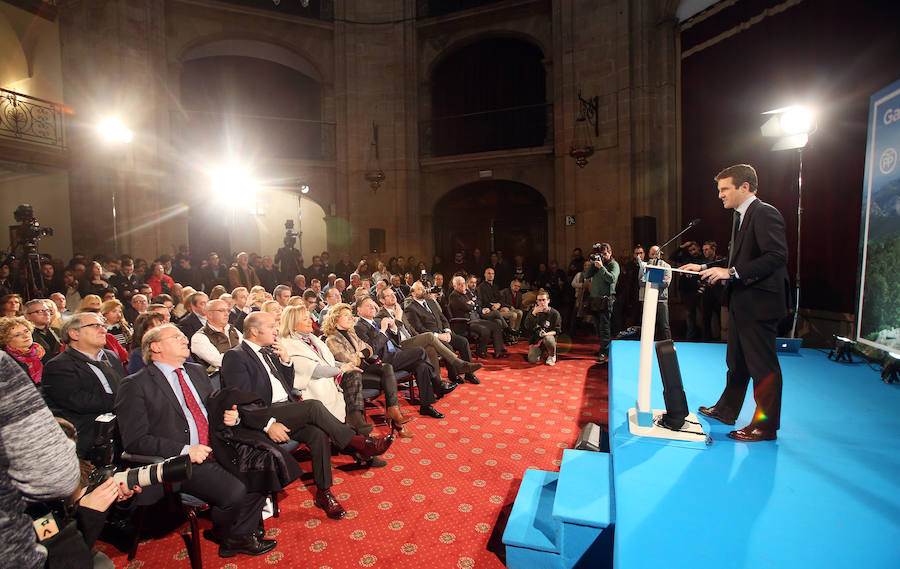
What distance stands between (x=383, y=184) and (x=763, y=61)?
27.1 ft

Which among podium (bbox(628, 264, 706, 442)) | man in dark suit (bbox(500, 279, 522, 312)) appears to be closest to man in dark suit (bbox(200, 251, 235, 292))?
man in dark suit (bbox(500, 279, 522, 312))

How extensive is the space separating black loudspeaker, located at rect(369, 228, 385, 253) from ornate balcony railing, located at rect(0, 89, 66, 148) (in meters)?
6.75

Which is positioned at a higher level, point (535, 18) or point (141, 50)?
point (535, 18)

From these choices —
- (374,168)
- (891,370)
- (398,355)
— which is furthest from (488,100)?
(891,370)

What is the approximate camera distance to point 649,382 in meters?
2.64

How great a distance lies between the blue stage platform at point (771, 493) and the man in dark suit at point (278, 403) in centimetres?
177

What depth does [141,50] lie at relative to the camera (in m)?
10.2

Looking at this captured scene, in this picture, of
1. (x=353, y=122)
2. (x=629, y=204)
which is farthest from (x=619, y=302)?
(x=353, y=122)

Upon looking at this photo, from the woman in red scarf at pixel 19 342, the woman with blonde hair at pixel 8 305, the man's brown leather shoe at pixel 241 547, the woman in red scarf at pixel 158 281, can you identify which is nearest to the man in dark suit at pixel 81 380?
the woman in red scarf at pixel 19 342

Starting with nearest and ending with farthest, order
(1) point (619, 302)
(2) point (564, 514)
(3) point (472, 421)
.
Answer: (2) point (564, 514) < (3) point (472, 421) < (1) point (619, 302)

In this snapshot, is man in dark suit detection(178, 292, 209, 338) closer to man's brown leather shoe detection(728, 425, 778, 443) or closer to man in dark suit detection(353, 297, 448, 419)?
man in dark suit detection(353, 297, 448, 419)

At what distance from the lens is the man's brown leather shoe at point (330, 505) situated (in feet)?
9.50

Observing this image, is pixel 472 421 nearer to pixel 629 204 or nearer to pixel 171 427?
pixel 171 427

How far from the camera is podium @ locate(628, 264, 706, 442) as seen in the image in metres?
2.59
